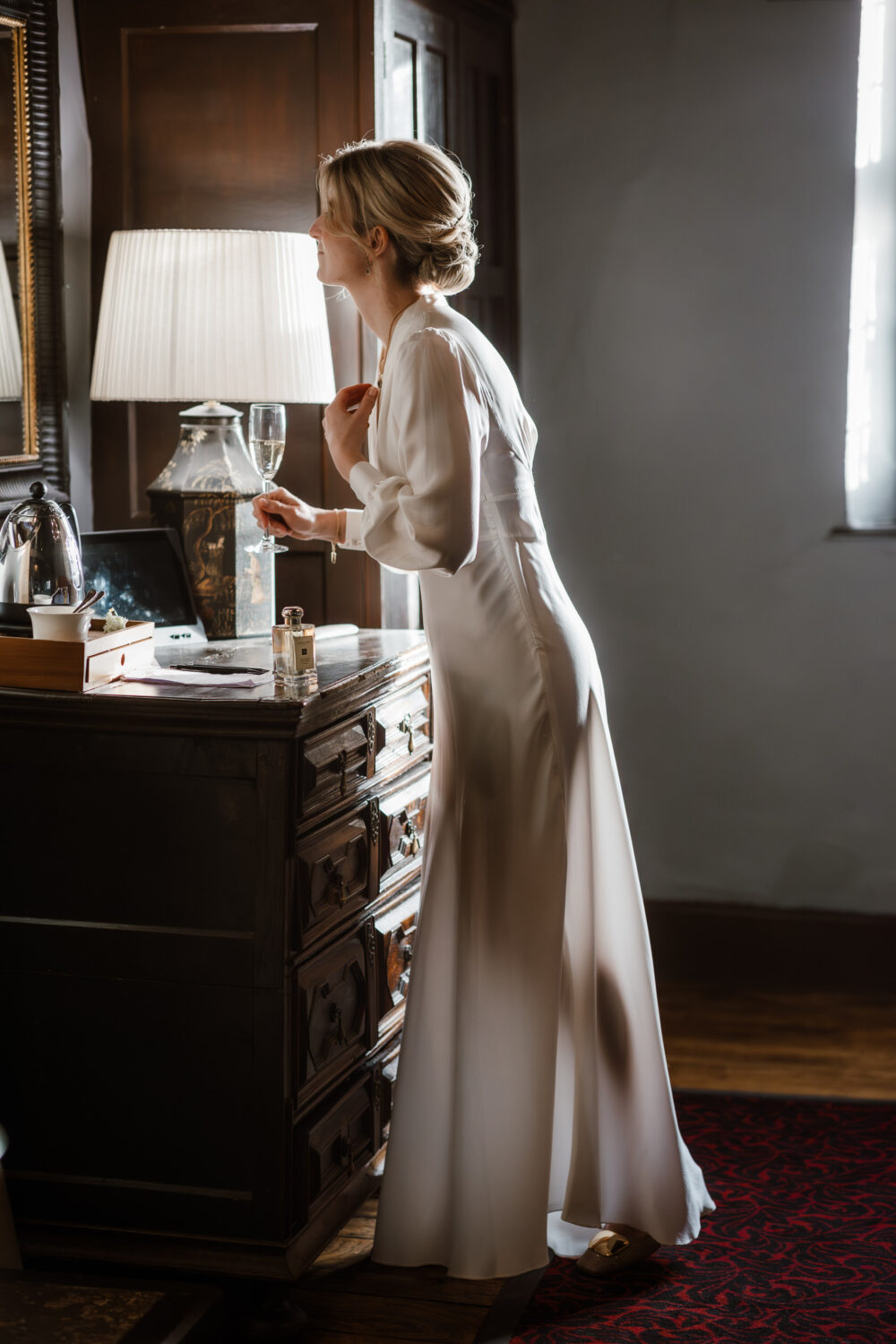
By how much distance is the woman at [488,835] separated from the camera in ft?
7.28

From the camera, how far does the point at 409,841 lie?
2.73 m

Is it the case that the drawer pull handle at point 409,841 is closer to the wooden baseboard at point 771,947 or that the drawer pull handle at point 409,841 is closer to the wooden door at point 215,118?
the wooden door at point 215,118

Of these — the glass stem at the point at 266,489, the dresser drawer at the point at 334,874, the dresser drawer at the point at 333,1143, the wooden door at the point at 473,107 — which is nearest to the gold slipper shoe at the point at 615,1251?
the dresser drawer at the point at 333,1143

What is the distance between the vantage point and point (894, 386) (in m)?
3.81

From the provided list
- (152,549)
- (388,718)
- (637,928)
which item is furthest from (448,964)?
(152,549)

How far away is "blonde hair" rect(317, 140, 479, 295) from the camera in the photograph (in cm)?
217

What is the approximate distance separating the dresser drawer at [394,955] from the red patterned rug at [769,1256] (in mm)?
511

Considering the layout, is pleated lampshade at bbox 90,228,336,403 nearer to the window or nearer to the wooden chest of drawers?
the wooden chest of drawers

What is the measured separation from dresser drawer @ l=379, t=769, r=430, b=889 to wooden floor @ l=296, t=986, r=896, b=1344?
2.11 feet

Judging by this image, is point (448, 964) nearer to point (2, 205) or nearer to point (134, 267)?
point (134, 267)

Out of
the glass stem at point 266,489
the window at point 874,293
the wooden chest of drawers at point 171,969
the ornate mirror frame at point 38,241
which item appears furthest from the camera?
the window at point 874,293

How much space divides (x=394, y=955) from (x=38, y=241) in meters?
1.54

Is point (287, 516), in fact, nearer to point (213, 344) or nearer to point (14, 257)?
point (213, 344)

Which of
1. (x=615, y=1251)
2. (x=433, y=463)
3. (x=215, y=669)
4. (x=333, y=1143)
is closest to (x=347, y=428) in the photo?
(x=433, y=463)
